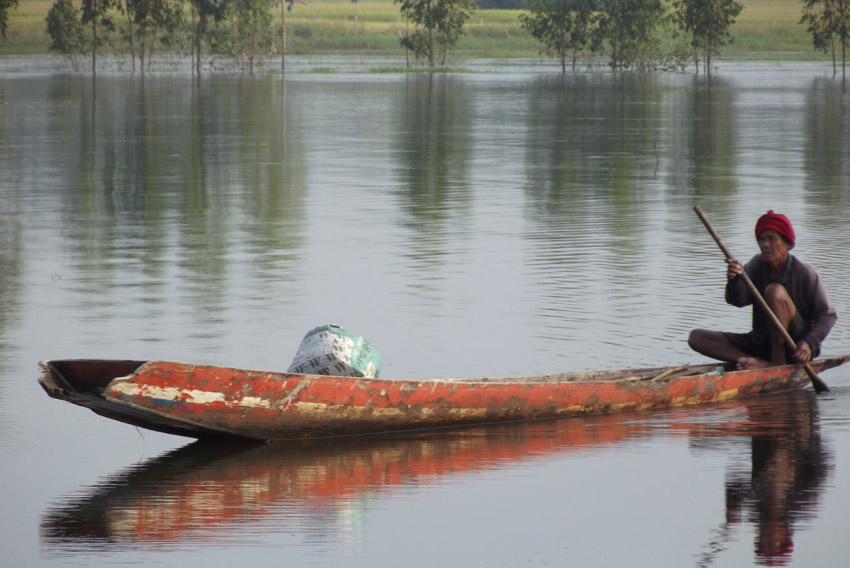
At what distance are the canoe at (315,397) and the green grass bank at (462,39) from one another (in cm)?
9057

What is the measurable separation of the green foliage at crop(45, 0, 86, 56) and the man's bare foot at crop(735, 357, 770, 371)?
2862 inches

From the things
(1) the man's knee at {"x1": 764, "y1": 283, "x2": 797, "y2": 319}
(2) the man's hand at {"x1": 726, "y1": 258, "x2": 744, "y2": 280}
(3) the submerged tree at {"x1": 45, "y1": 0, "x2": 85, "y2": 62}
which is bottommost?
(1) the man's knee at {"x1": 764, "y1": 283, "x2": 797, "y2": 319}

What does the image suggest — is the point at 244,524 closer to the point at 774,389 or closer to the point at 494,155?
the point at 774,389

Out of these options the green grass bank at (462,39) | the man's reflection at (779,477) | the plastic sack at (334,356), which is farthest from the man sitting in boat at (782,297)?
the green grass bank at (462,39)

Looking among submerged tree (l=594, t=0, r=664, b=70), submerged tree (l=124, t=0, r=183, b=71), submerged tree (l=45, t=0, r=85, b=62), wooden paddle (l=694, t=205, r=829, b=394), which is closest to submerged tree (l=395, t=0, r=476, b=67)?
submerged tree (l=594, t=0, r=664, b=70)

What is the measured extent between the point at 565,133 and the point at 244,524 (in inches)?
1042

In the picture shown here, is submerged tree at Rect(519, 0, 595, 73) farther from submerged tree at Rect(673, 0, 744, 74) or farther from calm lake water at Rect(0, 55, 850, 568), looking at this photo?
calm lake water at Rect(0, 55, 850, 568)

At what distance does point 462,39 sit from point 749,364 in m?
107

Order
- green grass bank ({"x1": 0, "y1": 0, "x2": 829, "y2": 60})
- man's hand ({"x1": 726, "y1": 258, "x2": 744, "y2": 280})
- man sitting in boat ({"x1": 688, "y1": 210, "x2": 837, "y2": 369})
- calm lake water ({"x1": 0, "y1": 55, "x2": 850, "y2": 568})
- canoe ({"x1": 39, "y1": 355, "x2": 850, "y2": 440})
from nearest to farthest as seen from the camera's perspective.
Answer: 1. calm lake water ({"x1": 0, "y1": 55, "x2": 850, "y2": 568})
2. canoe ({"x1": 39, "y1": 355, "x2": 850, "y2": 440})
3. man's hand ({"x1": 726, "y1": 258, "x2": 744, "y2": 280})
4. man sitting in boat ({"x1": 688, "y1": 210, "x2": 837, "y2": 369})
5. green grass bank ({"x1": 0, "y1": 0, "x2": 829, "y2": 60})

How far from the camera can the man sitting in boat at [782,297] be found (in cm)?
884

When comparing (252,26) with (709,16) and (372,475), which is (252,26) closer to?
(709,16)

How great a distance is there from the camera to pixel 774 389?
9.27 meters

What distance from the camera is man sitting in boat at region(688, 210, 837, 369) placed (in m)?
8.84

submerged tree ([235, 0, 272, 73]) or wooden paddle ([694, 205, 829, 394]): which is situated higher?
submerged tree ([235, 0, 272, 73])
